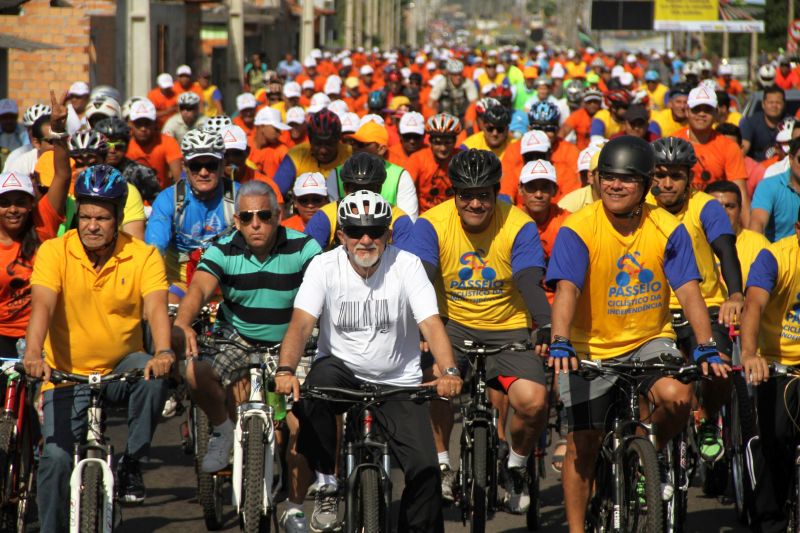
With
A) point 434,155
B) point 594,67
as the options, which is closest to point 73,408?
point 434,155

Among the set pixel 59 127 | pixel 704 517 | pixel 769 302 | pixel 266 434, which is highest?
pixel 59 127

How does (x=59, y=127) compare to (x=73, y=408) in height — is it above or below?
above

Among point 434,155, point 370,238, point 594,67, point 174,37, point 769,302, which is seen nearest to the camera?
point 370,238

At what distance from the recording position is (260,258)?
7852mm

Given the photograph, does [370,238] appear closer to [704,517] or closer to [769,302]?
[769,302]

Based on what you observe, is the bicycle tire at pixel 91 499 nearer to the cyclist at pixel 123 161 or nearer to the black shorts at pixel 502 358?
the black shorts at pixel 502 358

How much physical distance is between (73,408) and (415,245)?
7.02 feet

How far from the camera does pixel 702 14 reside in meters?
54.6

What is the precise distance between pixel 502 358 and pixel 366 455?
1.60 meters

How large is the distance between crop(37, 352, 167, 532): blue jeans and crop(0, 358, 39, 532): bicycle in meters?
0.49

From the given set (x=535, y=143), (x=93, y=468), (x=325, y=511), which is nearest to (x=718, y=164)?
(x=535, y=143)

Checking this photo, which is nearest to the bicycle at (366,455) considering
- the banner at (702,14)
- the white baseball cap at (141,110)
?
the white baseball cap at (141,110)

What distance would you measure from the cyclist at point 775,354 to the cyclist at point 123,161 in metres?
5.75

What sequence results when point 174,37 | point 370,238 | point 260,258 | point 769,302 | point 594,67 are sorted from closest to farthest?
point 370,238 → point 769,302 → point 260,258 → point 174,37 → point 594,67
